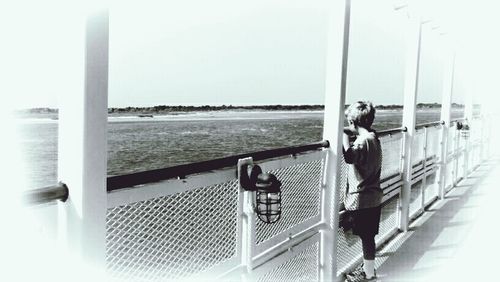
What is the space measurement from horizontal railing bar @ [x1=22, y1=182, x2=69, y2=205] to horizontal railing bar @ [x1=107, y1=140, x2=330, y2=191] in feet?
0.69

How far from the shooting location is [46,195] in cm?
169

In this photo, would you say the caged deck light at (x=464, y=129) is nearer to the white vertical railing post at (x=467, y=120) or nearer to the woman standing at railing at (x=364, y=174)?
the white vertical railing post at (x=467, y=120)

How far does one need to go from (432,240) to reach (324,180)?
2.27m

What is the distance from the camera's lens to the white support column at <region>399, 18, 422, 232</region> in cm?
595

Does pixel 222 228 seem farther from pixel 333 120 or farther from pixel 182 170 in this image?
pixel 333 120

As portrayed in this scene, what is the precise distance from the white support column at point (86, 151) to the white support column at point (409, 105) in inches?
182

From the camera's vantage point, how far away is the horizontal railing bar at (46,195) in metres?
1.63

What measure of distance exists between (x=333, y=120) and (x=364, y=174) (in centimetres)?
46

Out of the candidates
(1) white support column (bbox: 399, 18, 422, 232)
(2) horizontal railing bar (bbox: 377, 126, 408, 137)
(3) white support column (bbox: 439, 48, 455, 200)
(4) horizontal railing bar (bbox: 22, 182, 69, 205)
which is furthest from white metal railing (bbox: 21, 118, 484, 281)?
(3) white support column (bbox: 439, 48, 455, 200)

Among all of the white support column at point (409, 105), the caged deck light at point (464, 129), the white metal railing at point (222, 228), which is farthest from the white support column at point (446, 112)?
the white metal railing at point (222, 228)

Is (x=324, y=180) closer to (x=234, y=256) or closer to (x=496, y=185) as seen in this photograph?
(x=234, y=256)

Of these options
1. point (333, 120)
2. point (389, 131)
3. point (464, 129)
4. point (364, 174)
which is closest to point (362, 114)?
point (333, 120)

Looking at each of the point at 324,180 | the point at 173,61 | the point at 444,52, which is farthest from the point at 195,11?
the point at 324,180

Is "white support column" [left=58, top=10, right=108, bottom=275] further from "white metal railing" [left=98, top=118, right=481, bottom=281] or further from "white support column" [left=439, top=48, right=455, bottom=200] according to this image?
"white support column" [left=439, top=48, right=455, bottom=200]
